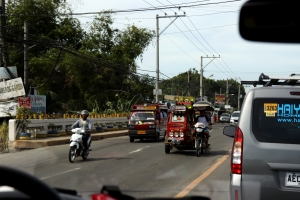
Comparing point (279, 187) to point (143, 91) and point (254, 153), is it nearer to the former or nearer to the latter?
point (254, 153)

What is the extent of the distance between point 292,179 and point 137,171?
801 centimetres

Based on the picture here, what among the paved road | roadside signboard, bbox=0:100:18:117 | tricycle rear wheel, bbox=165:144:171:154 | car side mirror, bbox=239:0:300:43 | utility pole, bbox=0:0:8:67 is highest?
utility pole, bbox=0:0:8:67

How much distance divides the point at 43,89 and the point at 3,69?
2081 centimetres

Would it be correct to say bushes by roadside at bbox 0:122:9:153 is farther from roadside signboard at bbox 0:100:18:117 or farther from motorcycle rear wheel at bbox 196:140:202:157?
motorcycle rear wheel at bbox 196:140:202:157

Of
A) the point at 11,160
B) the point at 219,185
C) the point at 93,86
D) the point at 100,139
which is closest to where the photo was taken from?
the point at 219,185

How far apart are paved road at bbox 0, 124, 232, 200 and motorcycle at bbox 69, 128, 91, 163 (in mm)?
260

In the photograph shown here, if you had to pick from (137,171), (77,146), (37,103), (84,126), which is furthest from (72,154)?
(37,103)

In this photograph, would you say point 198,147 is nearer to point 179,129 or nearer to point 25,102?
point 179,129

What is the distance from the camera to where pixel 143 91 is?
5403cm

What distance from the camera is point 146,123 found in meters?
26.9

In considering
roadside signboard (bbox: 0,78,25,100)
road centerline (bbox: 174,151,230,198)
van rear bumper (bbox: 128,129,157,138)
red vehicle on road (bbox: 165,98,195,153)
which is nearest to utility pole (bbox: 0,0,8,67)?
roadside signboard (bbox: 0,78,25,100)

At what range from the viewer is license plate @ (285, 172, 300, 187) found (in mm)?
5812

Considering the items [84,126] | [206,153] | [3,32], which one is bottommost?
[206,153]

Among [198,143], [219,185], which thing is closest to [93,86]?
[198,143]
